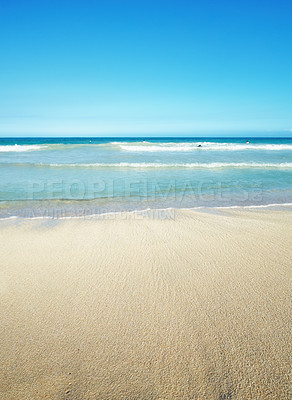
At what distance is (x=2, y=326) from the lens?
82.7 inches

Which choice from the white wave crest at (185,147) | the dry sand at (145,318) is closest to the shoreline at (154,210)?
the dry sand at (145,318)

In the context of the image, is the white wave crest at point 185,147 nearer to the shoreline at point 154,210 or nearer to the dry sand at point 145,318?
the shoreline at point 154,210

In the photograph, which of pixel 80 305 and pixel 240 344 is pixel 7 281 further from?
pixel 240 344

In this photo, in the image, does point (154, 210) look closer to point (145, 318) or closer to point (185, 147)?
point (145, 318)

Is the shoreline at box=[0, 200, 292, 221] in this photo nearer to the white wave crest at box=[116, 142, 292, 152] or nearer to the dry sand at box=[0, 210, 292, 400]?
the dry sand at box=[0, 210, 292, 400]

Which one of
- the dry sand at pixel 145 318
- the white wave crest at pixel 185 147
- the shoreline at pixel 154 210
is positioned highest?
the white wave crest at pixel 185 147

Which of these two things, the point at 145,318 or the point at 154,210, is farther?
the point at 154,210

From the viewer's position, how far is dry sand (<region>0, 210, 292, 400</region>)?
63.9 inches

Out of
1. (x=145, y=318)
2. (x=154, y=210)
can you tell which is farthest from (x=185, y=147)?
(x=145, y=318)

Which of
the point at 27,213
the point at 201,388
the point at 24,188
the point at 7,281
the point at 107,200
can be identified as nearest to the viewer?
the point at 201,388

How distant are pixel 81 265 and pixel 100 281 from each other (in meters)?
0.47

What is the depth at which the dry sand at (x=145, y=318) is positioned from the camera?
1.62 m

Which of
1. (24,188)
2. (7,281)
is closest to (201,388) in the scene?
(7,281)

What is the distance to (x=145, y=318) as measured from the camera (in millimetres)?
2170
